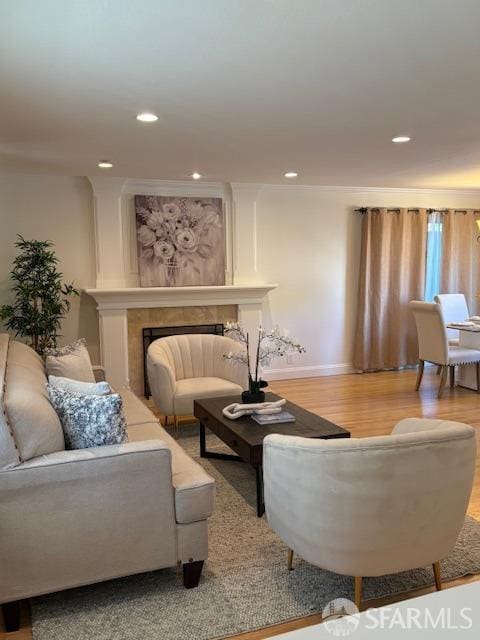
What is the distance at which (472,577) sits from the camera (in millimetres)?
2379

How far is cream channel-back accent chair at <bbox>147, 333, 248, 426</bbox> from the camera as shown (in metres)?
4.20

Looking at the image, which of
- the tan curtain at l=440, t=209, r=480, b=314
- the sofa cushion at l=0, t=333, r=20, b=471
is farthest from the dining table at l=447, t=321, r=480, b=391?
the sofa cushion at l=0, t=333, r=20, b=471

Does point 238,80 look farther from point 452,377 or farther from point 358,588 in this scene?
point 452,377

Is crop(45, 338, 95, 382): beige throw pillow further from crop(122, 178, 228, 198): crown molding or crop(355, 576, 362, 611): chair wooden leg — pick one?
crop(122, 178, 228, 198): crown molding

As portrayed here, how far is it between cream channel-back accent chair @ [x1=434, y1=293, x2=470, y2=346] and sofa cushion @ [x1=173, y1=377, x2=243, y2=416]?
10.6 feet

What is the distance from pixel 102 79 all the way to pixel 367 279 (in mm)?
4686

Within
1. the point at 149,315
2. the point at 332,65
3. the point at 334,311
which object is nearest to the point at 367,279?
the point at 334,311

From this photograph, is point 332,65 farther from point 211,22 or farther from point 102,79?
point 102,79

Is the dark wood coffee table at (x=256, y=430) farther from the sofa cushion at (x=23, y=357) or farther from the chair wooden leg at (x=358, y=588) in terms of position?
the sofa cushion at (x=23, y=357)

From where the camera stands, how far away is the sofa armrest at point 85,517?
6.73 feet

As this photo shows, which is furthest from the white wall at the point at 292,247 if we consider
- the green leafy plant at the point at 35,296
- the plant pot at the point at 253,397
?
the plant pot at the point at 253,397

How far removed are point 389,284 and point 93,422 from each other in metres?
5.18

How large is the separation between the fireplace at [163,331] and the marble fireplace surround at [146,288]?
0.20ft

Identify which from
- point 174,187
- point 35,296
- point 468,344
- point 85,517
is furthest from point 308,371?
point 85,517
